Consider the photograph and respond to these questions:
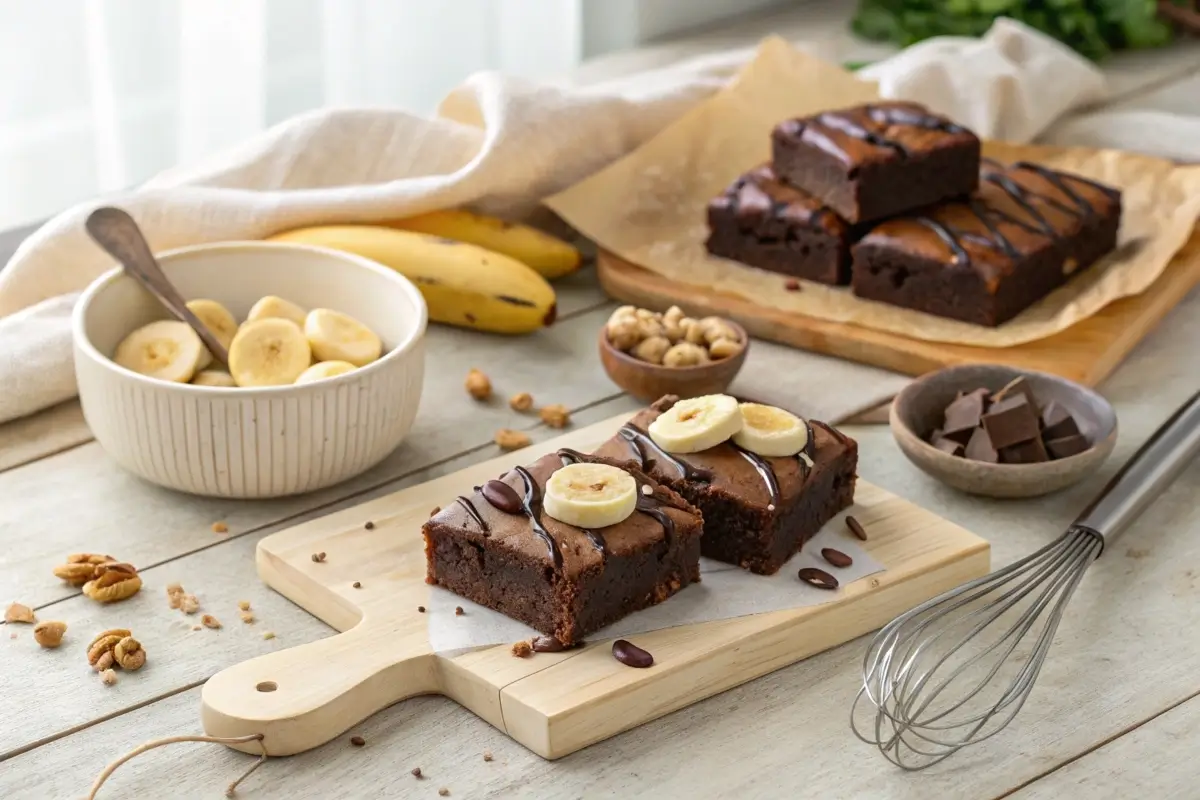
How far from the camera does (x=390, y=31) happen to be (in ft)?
8.63

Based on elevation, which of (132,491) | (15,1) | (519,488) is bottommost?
(132,491)

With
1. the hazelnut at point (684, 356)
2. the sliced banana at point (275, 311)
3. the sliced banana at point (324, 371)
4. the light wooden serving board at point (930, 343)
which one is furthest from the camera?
the light wooden serving board at point (930, 343)

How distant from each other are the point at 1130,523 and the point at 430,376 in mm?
873

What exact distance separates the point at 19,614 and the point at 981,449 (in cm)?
99

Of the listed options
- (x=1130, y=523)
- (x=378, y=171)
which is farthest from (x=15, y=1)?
(x=1130, y=523)

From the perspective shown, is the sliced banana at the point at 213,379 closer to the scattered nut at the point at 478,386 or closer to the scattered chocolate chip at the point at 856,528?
the scattered nut at the point at 478,386

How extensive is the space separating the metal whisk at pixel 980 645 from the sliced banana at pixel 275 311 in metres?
0.76

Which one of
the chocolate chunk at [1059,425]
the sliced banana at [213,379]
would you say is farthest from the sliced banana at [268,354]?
the chocolate chunk at [1059,425]

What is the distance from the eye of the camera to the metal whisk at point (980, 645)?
1.29 m

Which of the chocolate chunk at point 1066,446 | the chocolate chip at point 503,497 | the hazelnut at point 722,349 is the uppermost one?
the chocolate chip at point 503,497

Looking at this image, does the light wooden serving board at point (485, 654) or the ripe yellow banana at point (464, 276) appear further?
the ripe yellow banana at point (464, 276)

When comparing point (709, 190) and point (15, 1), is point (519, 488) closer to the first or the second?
point (709, 190)

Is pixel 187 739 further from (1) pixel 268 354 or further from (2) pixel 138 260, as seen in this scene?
(2) pixel 138 260

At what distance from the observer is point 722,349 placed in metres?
1.83
